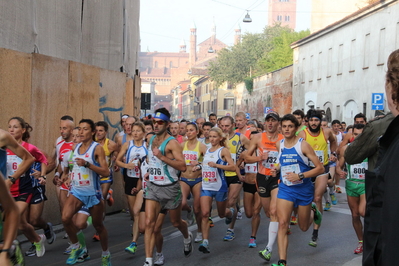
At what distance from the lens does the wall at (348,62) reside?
3055cm

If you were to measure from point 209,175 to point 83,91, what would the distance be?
4168mm

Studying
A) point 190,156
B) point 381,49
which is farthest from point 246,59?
point 190,156

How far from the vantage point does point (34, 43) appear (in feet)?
36.7

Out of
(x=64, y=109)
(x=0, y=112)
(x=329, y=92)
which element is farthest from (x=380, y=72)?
(x=0, y=112)

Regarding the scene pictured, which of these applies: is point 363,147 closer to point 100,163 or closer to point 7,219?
point 7,219

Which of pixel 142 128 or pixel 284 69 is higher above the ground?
pixel 284 69

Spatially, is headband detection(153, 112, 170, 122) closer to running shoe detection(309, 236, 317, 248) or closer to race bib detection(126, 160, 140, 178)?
race bib detection(126, 160, 140, 178)

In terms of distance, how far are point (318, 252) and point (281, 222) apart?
5.12ft

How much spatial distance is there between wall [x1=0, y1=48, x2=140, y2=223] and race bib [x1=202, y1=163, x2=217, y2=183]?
10.8 feet

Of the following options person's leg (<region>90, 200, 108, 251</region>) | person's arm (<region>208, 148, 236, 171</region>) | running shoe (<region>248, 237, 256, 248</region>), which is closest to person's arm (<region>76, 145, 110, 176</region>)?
person's leg (<region>90, 200, 108, 251</region>)

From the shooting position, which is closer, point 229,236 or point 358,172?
point 358,172

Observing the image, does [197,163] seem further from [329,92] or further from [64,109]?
[329,92]

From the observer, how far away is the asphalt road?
8.10m

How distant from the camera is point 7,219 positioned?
3.35 meters
